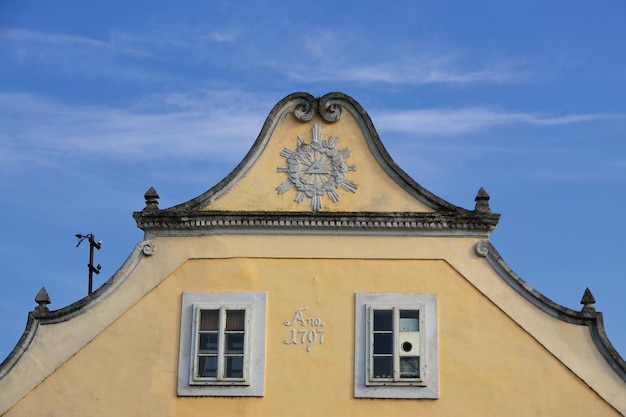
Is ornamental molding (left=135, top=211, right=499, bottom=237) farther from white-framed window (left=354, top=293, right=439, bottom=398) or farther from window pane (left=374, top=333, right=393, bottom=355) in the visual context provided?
window pane (left=374, top=333, right=393, bottom=355)

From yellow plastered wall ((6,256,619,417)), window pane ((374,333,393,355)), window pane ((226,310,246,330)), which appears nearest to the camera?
yellow plastered wall ((6,256,619,417))

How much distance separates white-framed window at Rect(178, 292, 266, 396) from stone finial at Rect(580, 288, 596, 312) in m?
6.46

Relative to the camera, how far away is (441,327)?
83.7 feet

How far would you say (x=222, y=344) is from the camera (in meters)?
25.4

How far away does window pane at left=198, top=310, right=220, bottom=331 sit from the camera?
1011 inches

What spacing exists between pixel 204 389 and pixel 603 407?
789 cm

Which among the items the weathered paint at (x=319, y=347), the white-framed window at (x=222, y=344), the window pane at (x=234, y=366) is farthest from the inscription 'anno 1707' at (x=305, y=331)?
the window pane at (x=234, y=366)

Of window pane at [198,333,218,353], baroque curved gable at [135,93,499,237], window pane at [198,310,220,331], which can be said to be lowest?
window pane at [198,333,218,353]

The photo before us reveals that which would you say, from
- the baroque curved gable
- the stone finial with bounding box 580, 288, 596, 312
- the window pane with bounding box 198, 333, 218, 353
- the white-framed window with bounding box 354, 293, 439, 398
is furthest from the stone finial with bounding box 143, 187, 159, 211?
the stone finial with bounding box 580, 288, 596, 312

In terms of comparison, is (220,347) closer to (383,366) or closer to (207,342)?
(207,342)

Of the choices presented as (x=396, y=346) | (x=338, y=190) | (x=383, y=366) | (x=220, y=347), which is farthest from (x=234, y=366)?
(x=338, y=190)

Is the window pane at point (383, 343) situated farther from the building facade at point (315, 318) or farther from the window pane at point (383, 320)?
the window pane at point (383, 320)

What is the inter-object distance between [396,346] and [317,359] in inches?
Result: 63.2

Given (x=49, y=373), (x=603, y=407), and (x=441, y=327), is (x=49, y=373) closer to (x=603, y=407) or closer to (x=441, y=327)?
(x=441, y=327)
